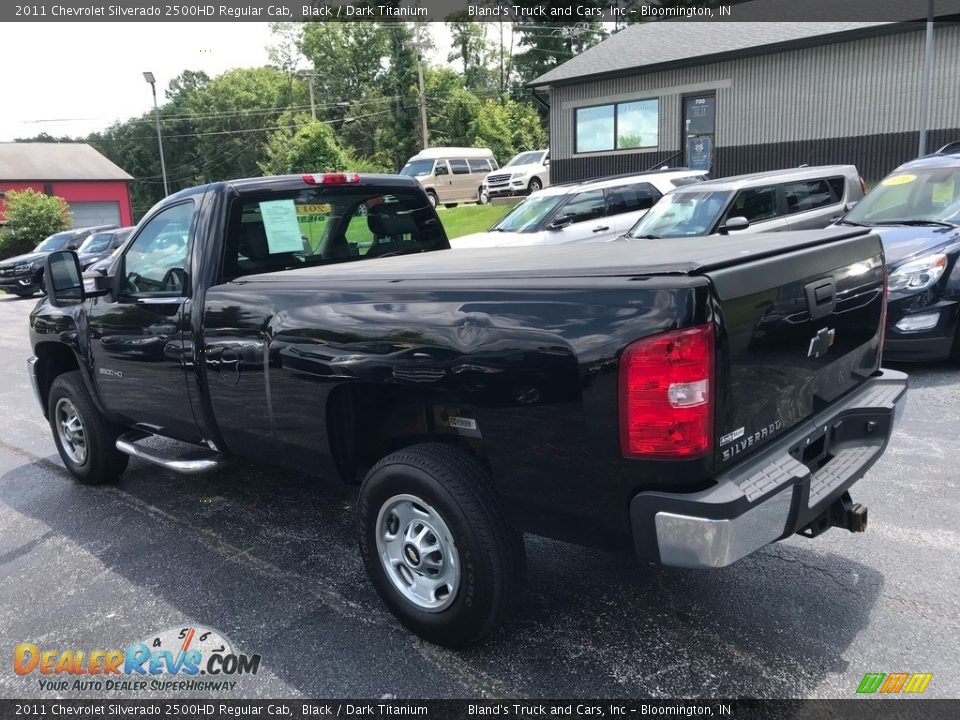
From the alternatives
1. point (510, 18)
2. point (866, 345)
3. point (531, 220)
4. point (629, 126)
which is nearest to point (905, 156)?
point (629, 126)

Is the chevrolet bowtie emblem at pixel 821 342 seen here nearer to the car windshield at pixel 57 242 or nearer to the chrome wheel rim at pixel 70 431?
the chrome wheel rim at pixel 70 431

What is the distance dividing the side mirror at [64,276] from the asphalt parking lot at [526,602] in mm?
1379

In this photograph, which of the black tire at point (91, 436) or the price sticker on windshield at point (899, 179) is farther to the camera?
the price sticker on windshield at point (899, 179)

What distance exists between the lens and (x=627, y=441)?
2.49 metres

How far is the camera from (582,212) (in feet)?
40.9

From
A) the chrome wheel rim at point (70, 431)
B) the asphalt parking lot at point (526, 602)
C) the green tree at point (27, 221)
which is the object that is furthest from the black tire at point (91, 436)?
the green tree at point (27, 221)

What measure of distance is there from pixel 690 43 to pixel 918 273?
1689cm

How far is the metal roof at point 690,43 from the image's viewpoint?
720 inches

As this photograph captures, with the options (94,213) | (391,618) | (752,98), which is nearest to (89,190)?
(94,213)

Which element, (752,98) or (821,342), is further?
(752,98)

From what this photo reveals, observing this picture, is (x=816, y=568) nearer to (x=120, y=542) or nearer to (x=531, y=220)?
(x=120, y=542)

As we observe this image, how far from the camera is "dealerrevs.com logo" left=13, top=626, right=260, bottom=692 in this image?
3.10 metres

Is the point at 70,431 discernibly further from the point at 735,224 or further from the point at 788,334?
the point at 735,224

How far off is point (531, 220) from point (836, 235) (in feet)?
31.4
